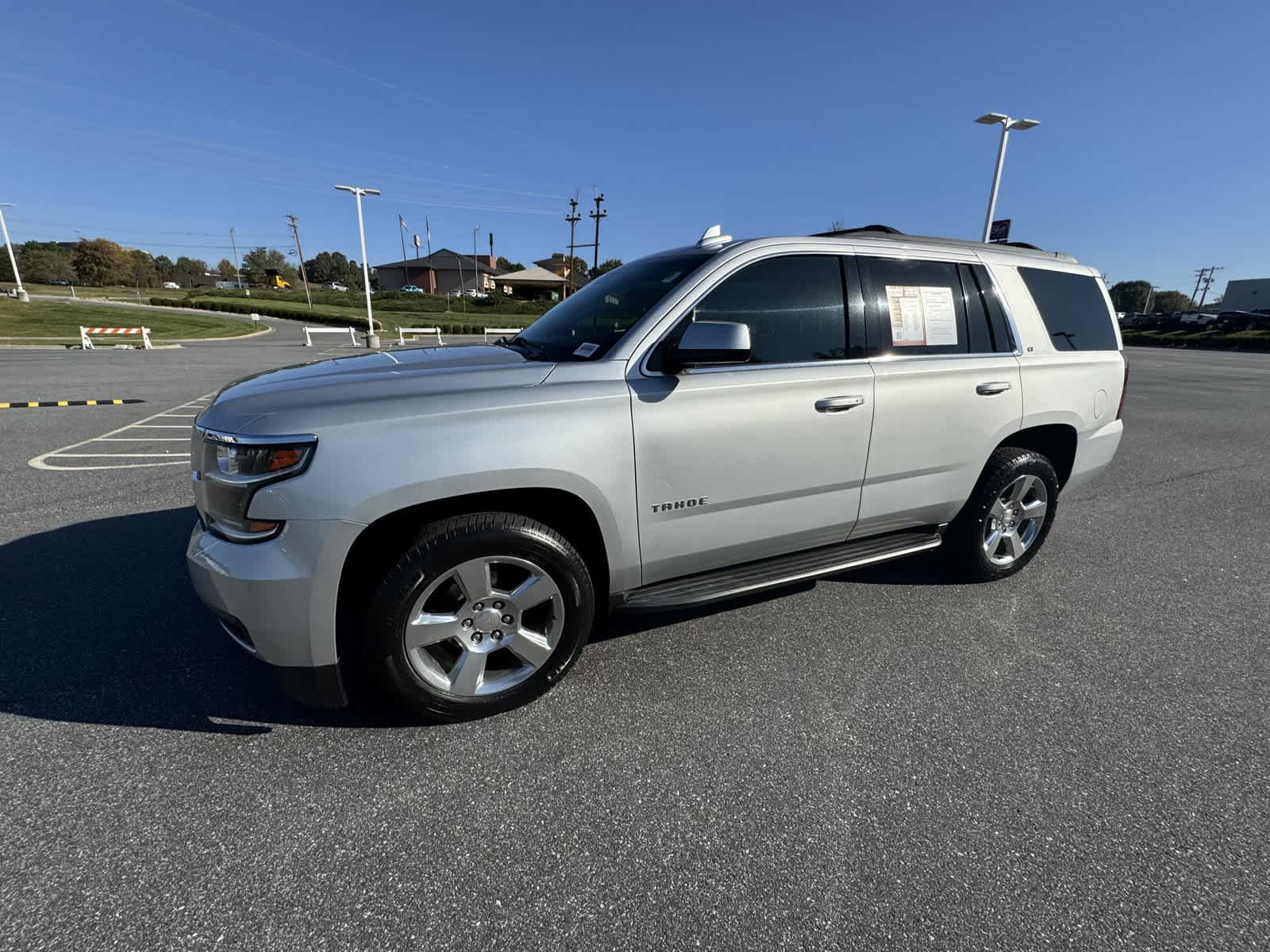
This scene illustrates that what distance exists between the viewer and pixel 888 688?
2.62 meters

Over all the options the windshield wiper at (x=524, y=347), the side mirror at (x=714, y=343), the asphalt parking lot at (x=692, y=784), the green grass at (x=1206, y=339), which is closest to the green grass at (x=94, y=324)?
the windshield wiper at (x=524, y=347)

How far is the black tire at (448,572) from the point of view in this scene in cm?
211

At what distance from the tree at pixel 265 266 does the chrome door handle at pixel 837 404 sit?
12444 cm

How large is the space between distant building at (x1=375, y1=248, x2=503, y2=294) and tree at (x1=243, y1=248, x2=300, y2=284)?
776 inches

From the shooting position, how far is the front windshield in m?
2.62

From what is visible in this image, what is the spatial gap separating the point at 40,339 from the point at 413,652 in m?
29.4

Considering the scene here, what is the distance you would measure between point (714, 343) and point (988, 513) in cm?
215

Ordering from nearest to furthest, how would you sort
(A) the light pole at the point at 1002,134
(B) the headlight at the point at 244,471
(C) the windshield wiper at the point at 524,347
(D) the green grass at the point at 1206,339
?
(B) the headlight at the point at 244,471 → (C) the windshield wiper at the point at 524,347 → (A) the light pole at the point at 1002,134 → (D) the green grass at the point at 1206,339

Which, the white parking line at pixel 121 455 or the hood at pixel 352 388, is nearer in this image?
the hood at pixel 352 388

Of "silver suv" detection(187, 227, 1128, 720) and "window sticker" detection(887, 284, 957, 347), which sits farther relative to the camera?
"window sticker" detection(887, 284, 957, 347)

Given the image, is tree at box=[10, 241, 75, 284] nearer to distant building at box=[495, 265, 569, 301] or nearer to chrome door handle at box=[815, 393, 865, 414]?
distant building at box=[495, 265, 569, 301]

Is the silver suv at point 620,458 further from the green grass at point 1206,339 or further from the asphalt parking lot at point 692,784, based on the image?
the green grass at point 1206,339

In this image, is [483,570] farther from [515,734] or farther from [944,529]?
[944,529]

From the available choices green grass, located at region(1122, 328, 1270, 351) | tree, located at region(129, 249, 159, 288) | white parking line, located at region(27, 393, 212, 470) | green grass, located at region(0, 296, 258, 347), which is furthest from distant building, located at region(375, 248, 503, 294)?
white parking line, located at region(27, 393, 212, 470)
